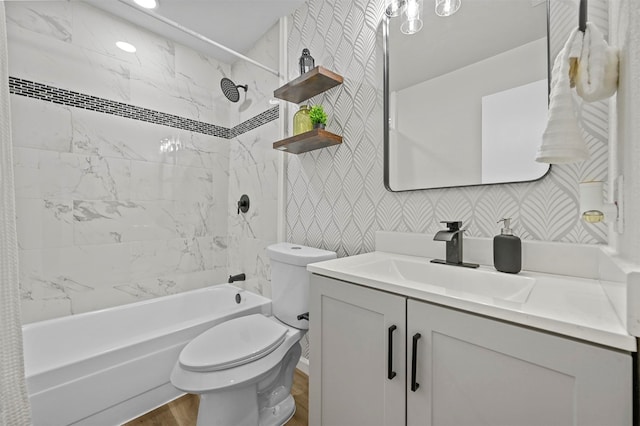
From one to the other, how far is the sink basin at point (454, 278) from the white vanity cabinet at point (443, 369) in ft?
0.32

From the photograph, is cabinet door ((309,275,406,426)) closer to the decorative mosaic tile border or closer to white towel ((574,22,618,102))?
white towel ((574,22,618,102))

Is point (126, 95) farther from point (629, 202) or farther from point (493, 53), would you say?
point (629, 202)

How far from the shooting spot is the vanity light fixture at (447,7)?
1.14 m

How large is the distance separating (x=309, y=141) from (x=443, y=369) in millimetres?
1264

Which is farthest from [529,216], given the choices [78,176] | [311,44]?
[78,176]

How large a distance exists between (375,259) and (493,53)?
0.96 m

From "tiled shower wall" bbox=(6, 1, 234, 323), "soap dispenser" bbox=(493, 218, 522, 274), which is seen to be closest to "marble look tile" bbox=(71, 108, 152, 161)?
"tiled shower wall" bbox=(6, 1, 234, 323)

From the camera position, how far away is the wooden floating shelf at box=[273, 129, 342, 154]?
4.80 feet

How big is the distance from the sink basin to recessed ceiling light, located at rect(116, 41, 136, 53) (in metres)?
2.34

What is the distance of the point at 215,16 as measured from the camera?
6.40 feet

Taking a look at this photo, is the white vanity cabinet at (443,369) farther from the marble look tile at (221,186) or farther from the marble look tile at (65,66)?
the marble look tile at (65,66)

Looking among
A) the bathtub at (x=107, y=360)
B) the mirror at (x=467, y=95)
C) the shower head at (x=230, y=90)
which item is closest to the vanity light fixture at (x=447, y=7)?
the mirror at (x=467, y=95)

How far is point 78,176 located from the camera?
179cm

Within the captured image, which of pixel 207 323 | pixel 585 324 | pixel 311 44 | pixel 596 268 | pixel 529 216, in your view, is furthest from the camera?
pixel 311 44
